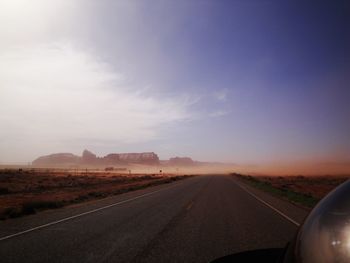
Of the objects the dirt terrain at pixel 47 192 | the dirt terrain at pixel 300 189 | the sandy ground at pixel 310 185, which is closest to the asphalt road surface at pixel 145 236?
the dirt terrain at pixel 300 189

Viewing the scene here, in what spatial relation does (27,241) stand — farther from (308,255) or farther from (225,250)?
(308,255)

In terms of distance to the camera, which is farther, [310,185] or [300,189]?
[310,185]

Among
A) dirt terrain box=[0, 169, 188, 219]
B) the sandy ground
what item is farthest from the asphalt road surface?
dirt terrain box=[0, 169, 188, 219]

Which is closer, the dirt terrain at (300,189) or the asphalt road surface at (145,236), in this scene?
the asphalt road surface at (145,236)

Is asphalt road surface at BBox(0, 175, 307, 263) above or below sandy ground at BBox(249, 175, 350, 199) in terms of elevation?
below

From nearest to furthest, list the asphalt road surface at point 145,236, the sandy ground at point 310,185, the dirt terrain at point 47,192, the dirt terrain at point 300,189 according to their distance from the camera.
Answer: the asphalt road surface at point 145,236
the dirt terrain at point 47,192
the dirt terrain at point 300,189
the sandy ground at point 310,185

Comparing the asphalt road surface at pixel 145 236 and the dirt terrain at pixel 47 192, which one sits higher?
the dirt terrain at pixel 47 192

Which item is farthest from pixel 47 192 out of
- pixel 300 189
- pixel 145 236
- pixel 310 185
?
pixel 310 185

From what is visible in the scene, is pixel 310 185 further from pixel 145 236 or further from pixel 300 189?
pixel 145 236

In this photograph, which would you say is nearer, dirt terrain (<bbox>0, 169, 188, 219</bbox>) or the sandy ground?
dirt terrain (<bbox>0, 169, 188, 219</bbox>)

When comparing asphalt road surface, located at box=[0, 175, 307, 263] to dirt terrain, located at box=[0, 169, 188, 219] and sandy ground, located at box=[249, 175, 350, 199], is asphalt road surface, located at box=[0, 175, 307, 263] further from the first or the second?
dirt terrain, located at box=[0, 169, 188, 219]

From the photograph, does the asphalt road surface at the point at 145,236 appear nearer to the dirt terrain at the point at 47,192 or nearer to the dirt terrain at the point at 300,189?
the dirt terrain at the point at 300,189

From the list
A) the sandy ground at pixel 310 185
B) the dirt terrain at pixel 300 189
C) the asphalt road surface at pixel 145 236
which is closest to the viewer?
the asphalt road surface at pixel 145 236

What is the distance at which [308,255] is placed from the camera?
204 cm
